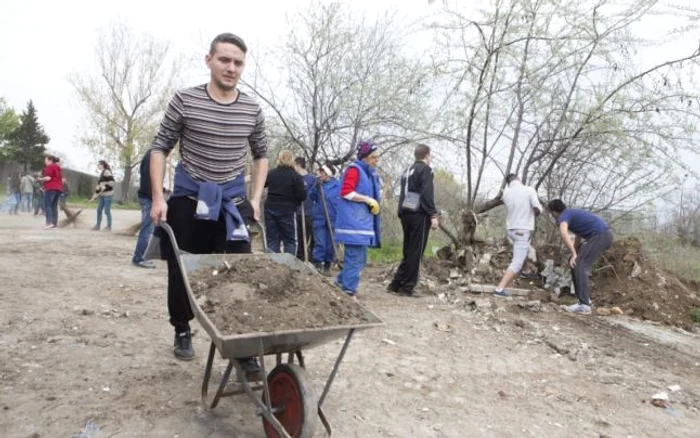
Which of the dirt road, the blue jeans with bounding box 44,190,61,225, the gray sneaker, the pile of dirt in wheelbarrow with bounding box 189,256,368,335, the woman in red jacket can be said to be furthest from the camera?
the blue jeans with bounding box 44,190,61,225

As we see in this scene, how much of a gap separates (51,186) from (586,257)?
10.8 metres

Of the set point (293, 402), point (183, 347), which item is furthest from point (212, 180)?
point (293, 402)

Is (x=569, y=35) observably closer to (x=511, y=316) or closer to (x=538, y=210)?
(x=538, y=210)

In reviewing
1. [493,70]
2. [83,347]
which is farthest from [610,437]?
[493,70]

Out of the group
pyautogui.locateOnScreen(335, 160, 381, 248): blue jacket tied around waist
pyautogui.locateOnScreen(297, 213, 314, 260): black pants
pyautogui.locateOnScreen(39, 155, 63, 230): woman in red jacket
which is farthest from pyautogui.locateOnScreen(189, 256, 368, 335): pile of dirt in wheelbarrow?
pyautogui.locateOnScreen(39, 155, 63, 230): woman in red jacket

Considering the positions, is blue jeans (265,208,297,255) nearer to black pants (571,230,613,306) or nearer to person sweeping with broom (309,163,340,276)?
person sweeping with broom (309,163,340,276)

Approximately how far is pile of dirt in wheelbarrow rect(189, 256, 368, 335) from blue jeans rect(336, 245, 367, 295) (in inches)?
104

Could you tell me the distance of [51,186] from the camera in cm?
1151

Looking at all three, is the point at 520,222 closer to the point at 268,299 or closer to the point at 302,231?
the point at 302,231

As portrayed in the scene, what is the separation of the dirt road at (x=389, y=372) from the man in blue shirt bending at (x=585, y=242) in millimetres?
447


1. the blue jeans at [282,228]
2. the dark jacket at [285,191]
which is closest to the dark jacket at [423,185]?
the dark jacket at [285,191]

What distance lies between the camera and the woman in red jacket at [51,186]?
11461 millimetres

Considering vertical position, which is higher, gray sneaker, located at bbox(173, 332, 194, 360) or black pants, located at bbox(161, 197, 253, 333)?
black pants, located at bbox(161, 197, 253, 333)

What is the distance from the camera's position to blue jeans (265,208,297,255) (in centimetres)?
681
